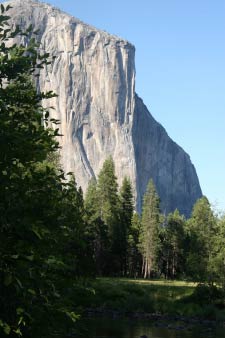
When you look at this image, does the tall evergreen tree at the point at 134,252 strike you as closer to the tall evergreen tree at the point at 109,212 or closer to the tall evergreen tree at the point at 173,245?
the tall evergreen tree at the point at 173,245

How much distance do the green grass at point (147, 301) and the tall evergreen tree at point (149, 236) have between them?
2680 centimetres

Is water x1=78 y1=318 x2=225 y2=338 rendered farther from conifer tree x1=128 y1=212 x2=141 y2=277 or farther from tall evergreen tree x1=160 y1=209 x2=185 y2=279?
tall evergreen tree x1=160 y1=209 x2=185 y2=279

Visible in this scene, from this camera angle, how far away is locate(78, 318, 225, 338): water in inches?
1272

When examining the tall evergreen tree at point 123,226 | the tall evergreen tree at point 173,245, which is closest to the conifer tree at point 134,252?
the tall evergreen tree at point 123,226

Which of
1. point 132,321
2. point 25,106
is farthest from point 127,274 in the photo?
point 25,106

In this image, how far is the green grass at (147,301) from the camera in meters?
46.1

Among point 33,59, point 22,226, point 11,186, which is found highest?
point 33,59

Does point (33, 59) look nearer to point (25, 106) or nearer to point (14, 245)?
point (25, 106)

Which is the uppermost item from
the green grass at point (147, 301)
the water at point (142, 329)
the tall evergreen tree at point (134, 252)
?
the tall evergreen tree at point (134, 252)

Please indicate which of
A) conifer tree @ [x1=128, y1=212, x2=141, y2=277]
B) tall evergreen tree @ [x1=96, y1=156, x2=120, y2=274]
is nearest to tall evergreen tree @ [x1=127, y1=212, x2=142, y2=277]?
conifer tree @ [x1=128, y1=212, x2=141, y2=277]

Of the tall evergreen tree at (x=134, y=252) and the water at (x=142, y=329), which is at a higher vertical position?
the tall evergreen tree at (x=134, y=252)

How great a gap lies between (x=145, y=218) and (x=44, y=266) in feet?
261

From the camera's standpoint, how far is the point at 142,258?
3519 inches

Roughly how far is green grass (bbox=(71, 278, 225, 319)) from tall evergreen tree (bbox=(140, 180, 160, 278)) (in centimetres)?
2680
